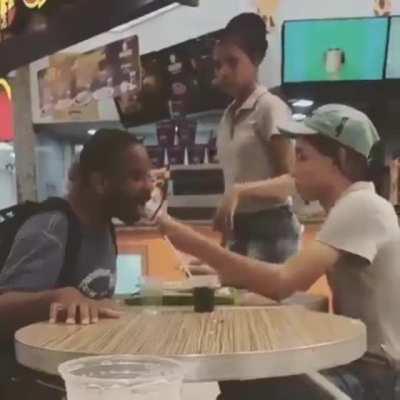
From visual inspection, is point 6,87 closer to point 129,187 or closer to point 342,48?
point 342,48

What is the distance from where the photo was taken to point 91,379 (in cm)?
105

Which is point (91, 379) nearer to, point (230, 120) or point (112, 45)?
point (230, 120)

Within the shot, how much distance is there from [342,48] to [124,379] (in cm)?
360

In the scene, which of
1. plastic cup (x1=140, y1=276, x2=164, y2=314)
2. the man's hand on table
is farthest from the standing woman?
the man's hand on table

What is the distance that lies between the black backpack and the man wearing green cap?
25cm

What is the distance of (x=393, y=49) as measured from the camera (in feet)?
14.7

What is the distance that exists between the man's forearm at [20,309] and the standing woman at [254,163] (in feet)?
4.18

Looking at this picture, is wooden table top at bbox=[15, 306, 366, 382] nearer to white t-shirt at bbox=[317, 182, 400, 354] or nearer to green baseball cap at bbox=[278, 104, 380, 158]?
white t-shirt at bbox=[317, 182, 400, 354]

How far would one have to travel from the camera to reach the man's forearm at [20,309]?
2133 millimetres

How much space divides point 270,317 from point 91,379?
92 centimetres

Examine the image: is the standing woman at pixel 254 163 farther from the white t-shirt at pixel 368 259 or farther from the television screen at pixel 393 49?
the white t-shirt at pixel 368 259

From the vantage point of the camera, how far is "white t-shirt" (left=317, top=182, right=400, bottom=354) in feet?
6.88

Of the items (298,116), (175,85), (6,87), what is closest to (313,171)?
(298,116)

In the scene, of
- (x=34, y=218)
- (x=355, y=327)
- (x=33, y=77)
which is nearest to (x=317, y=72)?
(x=33, y=77)
